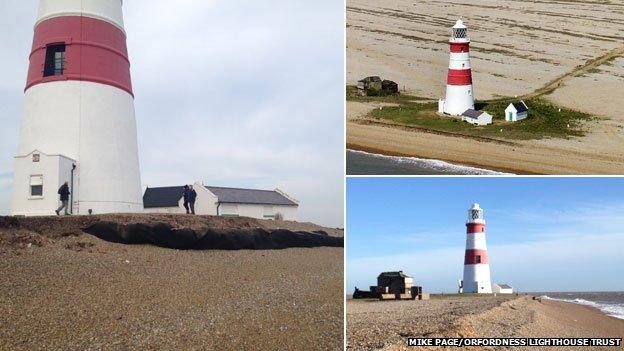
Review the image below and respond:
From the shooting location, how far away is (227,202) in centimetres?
1773

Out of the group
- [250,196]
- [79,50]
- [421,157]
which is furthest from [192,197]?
[421,157]

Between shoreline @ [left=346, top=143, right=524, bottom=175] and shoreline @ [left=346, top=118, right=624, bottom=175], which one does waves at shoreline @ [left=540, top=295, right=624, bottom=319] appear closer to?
shoreline @ [left=346, top=118, right=624, bottom=175]

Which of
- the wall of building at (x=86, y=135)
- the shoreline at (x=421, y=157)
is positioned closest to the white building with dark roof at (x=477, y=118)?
the shoreline at (x=421, y=157)

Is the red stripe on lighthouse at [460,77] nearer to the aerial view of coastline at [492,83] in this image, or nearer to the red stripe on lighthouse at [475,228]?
the aerial view of coastline at [492,83]

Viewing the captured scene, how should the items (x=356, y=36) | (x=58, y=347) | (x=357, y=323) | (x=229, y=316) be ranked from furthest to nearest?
(x=356, y=36), (x=357, y=323), (x=229, y=316), (x=58, y=347)

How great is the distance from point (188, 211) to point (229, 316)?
9.72m

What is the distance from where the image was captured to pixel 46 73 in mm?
12961

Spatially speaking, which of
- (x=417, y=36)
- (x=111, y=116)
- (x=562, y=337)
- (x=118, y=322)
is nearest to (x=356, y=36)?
(x=417, y=36)

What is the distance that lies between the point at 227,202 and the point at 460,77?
7.15 m

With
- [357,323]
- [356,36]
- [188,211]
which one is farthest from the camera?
[356,36]

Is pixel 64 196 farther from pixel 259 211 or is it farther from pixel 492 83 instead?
pixel 492 83

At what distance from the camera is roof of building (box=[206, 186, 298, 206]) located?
18077 mm

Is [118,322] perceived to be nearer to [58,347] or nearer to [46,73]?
[58,347]

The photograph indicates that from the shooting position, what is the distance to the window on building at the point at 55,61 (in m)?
12.9
